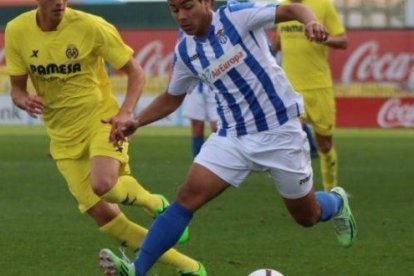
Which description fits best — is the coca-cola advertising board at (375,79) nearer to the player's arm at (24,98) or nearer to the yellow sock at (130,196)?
the yellow sock at (130,196)

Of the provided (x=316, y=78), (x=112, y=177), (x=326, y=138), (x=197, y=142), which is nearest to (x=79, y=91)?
(x=112, y=177)

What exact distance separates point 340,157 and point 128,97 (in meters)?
11.9

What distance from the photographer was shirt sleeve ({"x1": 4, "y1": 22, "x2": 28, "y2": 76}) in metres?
9.33

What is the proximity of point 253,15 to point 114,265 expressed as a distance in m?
1.76

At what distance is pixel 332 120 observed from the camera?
46.0ft

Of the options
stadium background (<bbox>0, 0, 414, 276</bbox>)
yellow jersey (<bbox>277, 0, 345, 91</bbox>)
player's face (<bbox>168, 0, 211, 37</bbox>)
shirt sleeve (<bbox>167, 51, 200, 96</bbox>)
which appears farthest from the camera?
yellow jersey (<bbox>277, 0, 345, 91</bbox>)

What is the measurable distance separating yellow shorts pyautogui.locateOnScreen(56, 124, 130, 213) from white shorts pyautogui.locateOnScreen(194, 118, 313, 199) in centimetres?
102

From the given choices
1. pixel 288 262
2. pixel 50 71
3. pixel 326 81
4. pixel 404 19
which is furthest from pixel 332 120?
pixel 404 19

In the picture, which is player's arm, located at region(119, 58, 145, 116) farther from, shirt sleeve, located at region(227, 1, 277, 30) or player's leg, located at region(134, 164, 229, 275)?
shirt sleeve, located at region(227, 1, 277, 30)

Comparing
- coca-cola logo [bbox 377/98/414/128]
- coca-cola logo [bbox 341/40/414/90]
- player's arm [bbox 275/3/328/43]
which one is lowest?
coca-cola logo [bbox 377/98/414/128]

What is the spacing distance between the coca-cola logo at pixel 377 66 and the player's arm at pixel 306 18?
1979 centimetres

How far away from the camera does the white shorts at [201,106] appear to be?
17047 mm

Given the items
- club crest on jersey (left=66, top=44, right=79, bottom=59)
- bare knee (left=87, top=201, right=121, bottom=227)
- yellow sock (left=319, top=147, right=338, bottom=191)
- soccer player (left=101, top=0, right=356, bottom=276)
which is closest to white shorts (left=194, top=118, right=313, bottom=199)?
soccer player (left=101, top=0, right=356, bottom=276)

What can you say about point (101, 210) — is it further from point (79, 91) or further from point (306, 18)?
point (306, 18)
